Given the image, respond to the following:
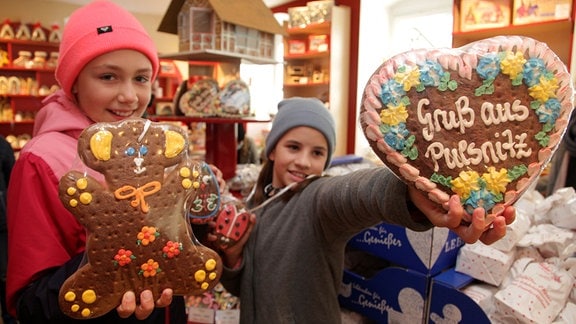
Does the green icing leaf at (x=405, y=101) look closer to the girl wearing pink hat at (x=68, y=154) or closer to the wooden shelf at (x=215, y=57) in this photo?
the girl wearing pink hat at (x=68, y=154)

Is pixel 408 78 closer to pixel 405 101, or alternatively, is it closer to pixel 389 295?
pixel 405 101

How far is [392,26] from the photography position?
4.66 m

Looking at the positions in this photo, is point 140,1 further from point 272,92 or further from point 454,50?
point 454,50

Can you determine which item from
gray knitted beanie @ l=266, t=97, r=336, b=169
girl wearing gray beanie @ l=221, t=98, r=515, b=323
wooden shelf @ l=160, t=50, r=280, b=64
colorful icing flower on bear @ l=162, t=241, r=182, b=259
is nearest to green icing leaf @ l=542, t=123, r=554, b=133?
girl wearing gray beanie @ l=221, t=98, r=515, b=323

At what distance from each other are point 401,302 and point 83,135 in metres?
1.12

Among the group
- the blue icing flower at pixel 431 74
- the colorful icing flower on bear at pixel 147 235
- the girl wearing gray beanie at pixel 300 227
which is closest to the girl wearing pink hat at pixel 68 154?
the colorful icing flower on bear at pixel 147 235

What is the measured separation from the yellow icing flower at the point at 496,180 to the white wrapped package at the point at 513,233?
1.95 ft

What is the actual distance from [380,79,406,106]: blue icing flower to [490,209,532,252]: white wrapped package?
0.78m

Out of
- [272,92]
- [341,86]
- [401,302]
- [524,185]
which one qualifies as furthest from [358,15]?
[524,185]

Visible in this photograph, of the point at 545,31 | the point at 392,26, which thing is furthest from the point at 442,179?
the point at 392,26

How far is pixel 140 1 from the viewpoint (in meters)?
6.59

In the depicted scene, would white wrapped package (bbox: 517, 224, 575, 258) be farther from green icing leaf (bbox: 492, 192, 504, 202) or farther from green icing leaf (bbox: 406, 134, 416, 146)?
green icing leaf (bbox: 406, 134, 416, 146)

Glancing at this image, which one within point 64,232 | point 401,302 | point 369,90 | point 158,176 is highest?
point 369,90

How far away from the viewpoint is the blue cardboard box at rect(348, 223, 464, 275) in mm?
1382
